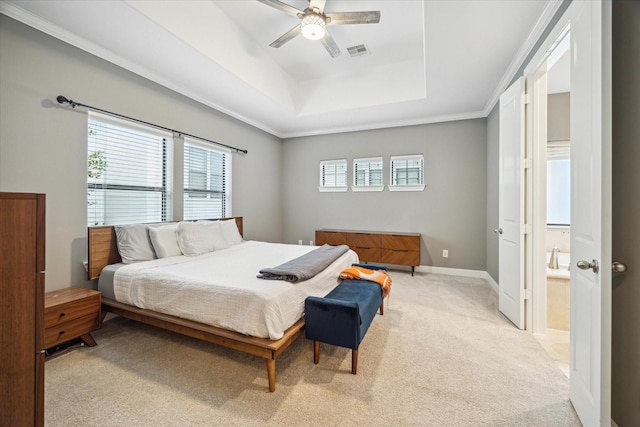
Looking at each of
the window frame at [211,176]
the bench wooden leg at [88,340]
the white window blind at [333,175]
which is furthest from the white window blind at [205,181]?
the white window blind at [333,175]

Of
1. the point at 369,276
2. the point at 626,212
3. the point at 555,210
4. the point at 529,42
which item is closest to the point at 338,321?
the point at 369,276

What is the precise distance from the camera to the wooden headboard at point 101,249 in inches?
100

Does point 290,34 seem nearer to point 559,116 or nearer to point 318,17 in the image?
point 318,17

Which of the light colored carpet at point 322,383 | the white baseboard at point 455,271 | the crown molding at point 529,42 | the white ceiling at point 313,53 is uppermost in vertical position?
the white ceiling at point 313,53

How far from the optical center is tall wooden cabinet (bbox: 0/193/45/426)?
3.33 ft

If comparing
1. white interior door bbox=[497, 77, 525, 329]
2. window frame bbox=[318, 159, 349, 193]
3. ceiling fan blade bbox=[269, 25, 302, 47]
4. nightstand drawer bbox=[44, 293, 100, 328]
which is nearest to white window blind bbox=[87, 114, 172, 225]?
nightstand drawer bbox=[44, 293, 100, 328]

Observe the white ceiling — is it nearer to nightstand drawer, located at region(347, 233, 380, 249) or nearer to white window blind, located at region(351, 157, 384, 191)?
white window blind, located at region(351, 157, 384, 191)

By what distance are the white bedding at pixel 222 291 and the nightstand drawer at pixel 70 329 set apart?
0.78 ft

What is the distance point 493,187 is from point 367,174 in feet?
6.90

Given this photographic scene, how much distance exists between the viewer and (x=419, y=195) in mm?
4734

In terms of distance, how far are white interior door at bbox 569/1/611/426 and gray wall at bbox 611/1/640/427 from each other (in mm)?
119

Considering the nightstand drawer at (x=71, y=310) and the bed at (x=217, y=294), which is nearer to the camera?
the bed at (x=217, y=294)

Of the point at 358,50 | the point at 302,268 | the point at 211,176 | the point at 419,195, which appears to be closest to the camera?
the point at 302,268

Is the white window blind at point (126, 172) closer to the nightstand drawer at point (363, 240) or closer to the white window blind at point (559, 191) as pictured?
the nightstand drawer at point (363, 240)
